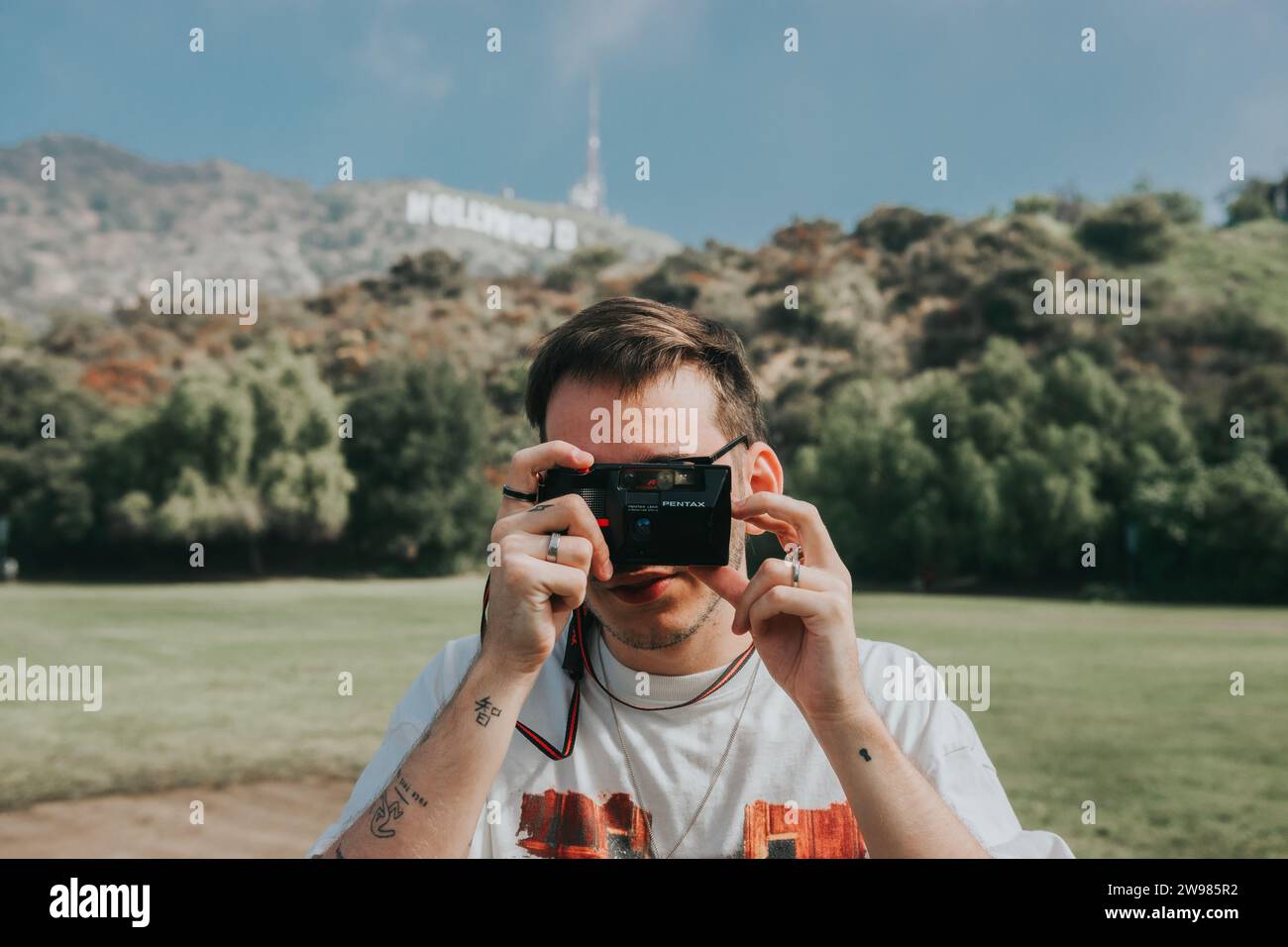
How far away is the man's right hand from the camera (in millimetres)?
2006

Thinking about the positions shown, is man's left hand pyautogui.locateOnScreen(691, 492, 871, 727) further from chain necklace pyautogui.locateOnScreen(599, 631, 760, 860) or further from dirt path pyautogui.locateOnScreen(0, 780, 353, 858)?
dirt path pyautogui.locateOnScreen(0, 780, 353, 858)

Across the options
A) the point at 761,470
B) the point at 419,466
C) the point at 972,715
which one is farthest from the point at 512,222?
the point at 761,470

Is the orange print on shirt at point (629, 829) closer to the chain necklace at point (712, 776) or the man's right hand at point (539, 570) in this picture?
the chain necklace at point (712, 776)

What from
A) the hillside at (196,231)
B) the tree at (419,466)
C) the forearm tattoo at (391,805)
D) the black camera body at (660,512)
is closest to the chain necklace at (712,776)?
the black camera body at (660,512)

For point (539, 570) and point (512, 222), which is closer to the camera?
point (539, 570)

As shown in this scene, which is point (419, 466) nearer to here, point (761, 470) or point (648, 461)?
point (761, 470)

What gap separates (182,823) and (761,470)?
8.01m

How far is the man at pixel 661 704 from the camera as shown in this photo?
1929 millimetres

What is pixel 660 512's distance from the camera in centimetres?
215

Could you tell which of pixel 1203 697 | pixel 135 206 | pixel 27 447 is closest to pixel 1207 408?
pixel 1203 697

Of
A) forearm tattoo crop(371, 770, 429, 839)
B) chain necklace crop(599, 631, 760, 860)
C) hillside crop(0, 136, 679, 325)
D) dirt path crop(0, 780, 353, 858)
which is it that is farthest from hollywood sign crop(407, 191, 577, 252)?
forearm tattoo crop(371, 770, 429, 839)
